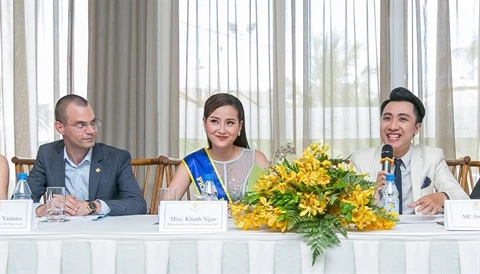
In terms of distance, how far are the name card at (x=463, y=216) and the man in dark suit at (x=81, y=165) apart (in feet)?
4.76

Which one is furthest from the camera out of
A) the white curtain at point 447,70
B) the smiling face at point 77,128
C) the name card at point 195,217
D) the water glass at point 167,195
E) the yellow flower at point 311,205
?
the white curtain at point 447,70

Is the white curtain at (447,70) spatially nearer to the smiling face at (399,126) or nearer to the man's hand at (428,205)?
the smiling face at (399,126)

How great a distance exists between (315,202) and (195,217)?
0.31 m

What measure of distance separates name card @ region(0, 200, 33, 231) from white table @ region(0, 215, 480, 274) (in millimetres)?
57

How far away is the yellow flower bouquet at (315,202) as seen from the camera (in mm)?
1807

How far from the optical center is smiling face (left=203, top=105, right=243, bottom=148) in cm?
309

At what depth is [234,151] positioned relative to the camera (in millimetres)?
3223

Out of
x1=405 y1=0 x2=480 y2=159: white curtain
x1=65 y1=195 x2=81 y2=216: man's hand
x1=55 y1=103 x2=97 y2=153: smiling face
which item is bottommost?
x1=65 y1=195 x2=81 y2=216: man's hand

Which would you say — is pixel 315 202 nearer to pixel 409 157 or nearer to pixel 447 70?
pixel 409 157

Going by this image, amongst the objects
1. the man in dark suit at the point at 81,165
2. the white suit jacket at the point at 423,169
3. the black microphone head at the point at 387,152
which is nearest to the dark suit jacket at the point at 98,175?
the man in dark suit at the point at 81,165

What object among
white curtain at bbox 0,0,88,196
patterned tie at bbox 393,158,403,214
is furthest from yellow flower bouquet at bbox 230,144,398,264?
white curtain at bbox 0,0,88,196

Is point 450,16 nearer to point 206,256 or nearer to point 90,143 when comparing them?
point 90,143

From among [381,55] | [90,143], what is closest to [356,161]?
[90,143]

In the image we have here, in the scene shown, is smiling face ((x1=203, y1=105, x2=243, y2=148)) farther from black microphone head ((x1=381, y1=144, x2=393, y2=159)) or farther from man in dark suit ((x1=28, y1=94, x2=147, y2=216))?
black microphone head ((x1=381, y1=144, x2=393, y2=159))
